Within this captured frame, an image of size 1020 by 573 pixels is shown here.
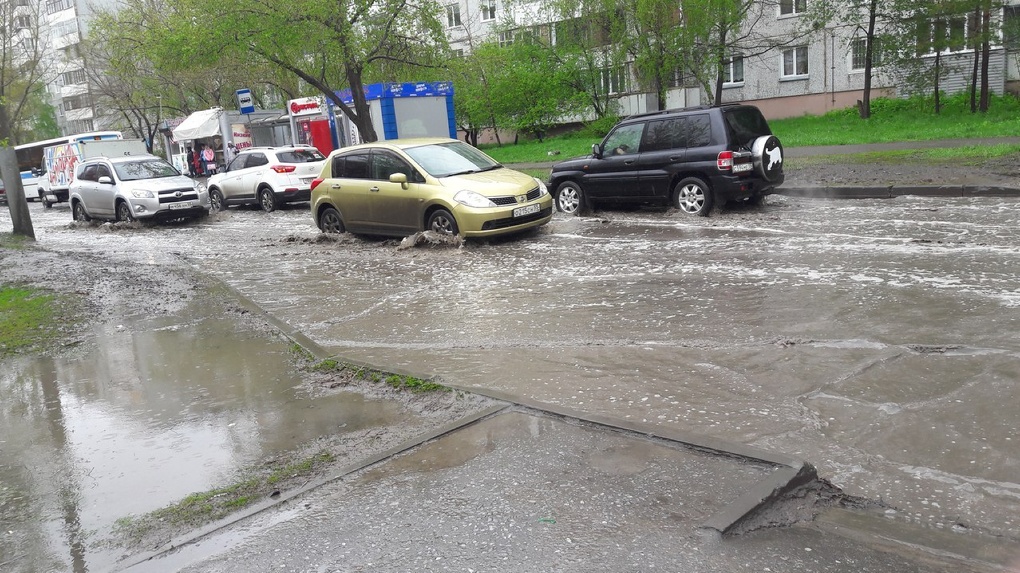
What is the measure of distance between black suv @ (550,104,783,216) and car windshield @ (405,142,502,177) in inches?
87.2

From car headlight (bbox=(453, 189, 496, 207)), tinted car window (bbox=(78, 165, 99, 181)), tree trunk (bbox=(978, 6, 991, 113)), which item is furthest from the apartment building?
car headlight (bbox=(453, 189, 496, 207))

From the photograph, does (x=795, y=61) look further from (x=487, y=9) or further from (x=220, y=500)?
(x=220, y=500)

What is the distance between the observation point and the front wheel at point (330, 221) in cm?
1435

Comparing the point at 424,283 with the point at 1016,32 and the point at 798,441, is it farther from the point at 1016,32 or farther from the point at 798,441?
the point at 1016,32

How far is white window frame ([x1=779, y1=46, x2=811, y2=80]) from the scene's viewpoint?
36375 mm

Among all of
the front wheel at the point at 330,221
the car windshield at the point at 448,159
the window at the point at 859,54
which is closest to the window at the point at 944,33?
the window at the point at 859,54

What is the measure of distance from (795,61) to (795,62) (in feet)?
0.16

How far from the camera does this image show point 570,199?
15172 millimetres

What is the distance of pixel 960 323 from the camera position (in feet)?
21.2

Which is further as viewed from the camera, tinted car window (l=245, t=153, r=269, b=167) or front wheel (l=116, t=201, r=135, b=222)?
tinted car window (l=245, t=153, r=269, b=167)

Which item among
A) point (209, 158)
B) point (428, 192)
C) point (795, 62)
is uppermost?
point (795, 62)

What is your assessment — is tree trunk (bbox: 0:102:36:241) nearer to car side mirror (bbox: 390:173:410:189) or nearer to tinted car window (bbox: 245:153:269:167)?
tinted car window (bbox: 245:153:269:167)

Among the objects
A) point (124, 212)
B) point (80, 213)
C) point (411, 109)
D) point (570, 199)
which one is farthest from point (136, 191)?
point (570, 199)

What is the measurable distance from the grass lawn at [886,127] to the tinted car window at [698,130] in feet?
21.3
